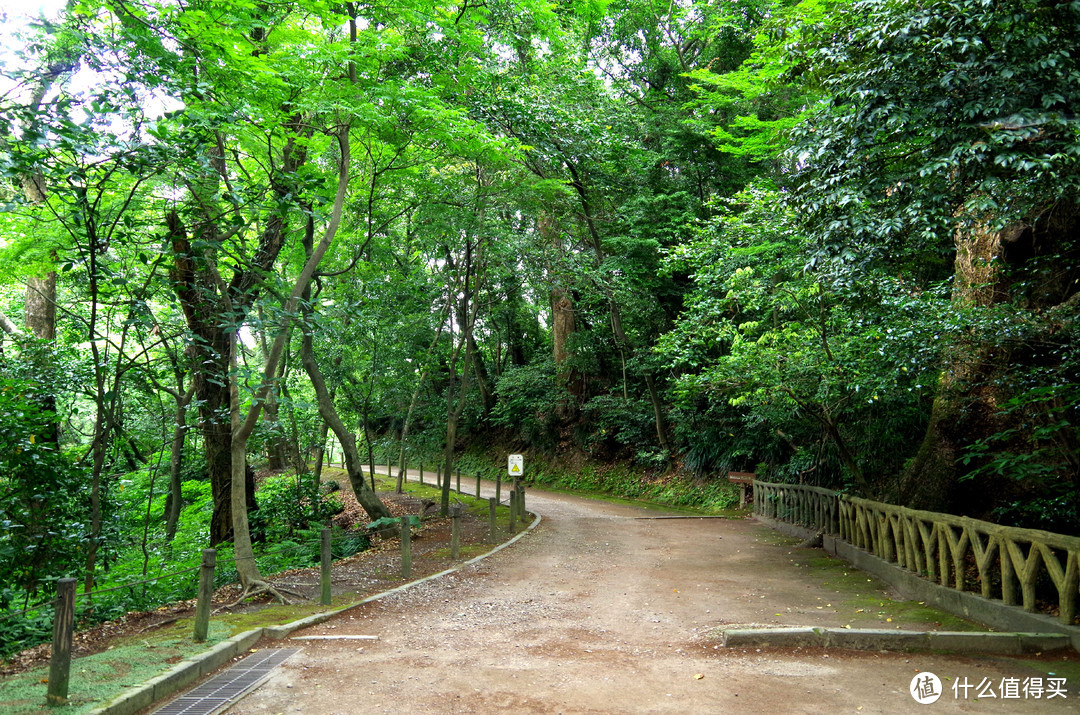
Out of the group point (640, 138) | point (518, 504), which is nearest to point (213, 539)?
point (518, 504)

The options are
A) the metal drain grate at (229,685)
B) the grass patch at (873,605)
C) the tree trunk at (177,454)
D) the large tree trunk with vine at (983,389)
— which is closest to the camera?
the metal drain grate at (229,685)

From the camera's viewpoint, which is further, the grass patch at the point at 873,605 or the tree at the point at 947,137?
the grass patch at the point at 873,605

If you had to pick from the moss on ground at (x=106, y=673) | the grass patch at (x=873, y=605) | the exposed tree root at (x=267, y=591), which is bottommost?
the exposed tree root at (x=267, y=591)

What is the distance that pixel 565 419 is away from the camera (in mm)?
27641

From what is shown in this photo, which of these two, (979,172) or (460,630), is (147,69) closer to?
(460,630)

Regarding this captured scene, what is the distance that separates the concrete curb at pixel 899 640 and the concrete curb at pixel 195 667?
4551 millimetres

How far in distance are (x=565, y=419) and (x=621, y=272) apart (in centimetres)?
882

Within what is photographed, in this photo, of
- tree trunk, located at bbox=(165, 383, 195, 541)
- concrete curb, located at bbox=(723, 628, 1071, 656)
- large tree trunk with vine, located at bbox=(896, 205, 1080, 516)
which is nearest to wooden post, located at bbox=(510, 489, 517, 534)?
tree trunk, located at bbox=(165, 383, 195, 541)

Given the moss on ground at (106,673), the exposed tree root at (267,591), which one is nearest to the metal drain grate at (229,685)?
the moss on ground at (106,673)

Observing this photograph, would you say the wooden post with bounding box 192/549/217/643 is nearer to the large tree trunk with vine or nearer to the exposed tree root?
the exposed tree root

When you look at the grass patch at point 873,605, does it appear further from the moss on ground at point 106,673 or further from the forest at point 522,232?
the moss on ground at point 106,673

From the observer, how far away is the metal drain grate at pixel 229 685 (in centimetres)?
498

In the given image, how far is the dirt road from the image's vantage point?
5.04 m

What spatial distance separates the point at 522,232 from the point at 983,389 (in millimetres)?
12571
